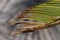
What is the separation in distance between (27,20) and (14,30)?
0.08m

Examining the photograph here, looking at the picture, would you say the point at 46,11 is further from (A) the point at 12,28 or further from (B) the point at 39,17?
(A) the point at 12,28

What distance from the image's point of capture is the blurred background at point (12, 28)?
23.5 inches

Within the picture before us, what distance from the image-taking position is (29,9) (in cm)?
72

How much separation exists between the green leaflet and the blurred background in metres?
0.04

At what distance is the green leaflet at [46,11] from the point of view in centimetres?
66

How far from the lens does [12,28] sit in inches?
25.1

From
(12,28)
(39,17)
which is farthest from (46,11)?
(12,28)

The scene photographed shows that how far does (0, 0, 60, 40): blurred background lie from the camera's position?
1.95ft

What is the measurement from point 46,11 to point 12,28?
194mm

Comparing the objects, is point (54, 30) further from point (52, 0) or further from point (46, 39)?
point (52, 0)

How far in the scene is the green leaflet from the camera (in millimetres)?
659

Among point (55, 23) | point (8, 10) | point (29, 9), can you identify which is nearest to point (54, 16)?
point (55, 23)

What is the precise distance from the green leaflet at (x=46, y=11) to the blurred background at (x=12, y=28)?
4 centimetres

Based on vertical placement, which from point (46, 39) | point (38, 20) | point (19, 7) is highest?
point (19, 7)
